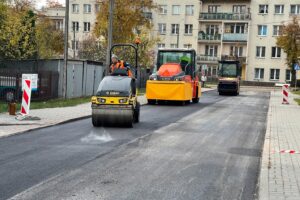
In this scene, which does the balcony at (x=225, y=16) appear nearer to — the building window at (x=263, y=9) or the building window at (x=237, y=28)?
the building window at (x=237, y=28)

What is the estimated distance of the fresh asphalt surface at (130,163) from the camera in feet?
23.7

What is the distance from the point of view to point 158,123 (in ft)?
54.9

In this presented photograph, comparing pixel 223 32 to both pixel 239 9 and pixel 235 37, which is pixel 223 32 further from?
pixel 239 9

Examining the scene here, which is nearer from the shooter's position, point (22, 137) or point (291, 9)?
point (22, 137)

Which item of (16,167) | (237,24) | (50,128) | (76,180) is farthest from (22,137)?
(237,24)

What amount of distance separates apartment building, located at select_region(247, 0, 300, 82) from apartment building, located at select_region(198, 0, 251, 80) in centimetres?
116

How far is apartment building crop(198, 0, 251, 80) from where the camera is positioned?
75.0 m

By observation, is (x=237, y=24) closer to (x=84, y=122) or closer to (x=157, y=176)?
(x=84, y=122)

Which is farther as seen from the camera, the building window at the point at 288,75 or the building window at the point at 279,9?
the building window at the point at 279,9

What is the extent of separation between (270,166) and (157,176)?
2.32 metres

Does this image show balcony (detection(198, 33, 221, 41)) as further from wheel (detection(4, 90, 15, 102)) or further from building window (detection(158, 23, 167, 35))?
wheel (detection(4, 90, 15, 102))

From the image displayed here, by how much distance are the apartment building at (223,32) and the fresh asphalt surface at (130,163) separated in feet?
202

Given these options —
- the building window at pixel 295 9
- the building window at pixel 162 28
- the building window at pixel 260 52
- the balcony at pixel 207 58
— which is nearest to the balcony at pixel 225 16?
the building window at pixel 260 52

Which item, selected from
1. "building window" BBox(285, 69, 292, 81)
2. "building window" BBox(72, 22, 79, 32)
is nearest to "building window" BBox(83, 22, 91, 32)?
"building window" BBox(72, 22, 79, 32)
